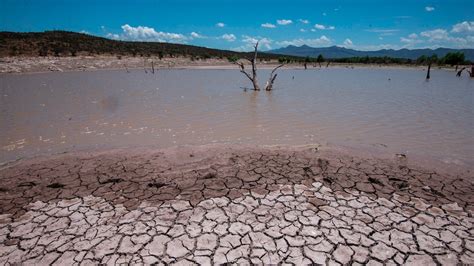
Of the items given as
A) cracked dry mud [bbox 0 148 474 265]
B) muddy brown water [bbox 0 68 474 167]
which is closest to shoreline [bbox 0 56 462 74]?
muddy brown water [bbox 0 68 474 167]

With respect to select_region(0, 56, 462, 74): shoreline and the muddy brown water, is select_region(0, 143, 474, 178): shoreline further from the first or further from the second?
select_region(0, 56, 462, 74): shoreline

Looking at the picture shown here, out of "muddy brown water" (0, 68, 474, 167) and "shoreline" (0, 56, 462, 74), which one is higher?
"shoreline" (0, 56, 462, 74)

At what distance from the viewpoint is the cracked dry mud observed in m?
3.14

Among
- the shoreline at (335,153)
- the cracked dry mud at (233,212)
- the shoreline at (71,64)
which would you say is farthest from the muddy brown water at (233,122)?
the shoreline at (71,64)

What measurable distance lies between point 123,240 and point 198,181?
5.81 feet

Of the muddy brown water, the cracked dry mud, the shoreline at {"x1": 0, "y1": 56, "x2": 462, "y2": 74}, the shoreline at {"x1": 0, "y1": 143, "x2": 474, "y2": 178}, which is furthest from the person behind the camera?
the shoreline at {"x1": 0, "y1": 56, "x2": 462, "y2": 74}

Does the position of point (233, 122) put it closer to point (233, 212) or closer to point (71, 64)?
point (233, 212)

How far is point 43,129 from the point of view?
8336mm

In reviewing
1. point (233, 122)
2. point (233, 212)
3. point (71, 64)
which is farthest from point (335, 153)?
point (71, 64)

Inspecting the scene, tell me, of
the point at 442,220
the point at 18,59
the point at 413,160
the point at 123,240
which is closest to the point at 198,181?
the point at 123,240

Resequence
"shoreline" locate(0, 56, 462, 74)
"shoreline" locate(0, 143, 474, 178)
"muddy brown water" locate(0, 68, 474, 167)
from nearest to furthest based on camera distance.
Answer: "shoreline" locate(0, 143, 474, 178), "muddy brown water" locate(0, 68, 474, 167), "shoreline" locate(0, 56, 462, 74)

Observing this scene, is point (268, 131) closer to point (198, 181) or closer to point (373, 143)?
point (373, 143)

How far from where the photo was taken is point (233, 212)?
3.92 meters

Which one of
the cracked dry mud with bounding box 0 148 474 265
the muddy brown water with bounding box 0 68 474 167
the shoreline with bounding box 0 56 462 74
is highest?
the shoreline with bounding box 0 56 462 74
